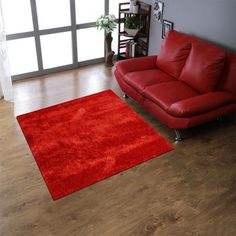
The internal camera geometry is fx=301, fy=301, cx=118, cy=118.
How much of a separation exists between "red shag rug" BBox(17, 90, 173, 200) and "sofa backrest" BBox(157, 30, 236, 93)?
0.74 metres

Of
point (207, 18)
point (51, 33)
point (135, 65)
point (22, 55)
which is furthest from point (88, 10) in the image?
point (207, 18)

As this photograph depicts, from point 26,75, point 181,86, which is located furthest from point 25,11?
point 181,86

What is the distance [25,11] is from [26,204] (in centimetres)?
283

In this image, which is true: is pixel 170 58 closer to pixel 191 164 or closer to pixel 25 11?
pixel 191 164

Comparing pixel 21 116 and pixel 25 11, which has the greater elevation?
pixel 25 11

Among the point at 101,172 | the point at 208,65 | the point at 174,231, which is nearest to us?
the point at 174,231

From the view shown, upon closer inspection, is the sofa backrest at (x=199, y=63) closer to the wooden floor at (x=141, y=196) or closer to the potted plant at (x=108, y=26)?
the wooden floor at (x=141, y=196)

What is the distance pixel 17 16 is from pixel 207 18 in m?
2.54

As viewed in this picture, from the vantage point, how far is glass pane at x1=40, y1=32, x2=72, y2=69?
4.58 meters

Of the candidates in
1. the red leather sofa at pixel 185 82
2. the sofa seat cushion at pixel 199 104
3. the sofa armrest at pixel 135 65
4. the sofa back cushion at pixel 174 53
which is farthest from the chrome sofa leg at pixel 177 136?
the sofa armrest at pixel 135 65

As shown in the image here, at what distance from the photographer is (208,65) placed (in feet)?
10.6

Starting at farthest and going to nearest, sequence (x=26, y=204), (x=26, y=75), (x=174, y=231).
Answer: (x=26, y=75), (x=26, y=204), (x=174, y=231)

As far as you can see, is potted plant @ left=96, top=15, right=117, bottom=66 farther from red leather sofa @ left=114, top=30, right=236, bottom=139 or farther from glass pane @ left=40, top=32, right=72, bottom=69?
red leather sofa @ left=114, top=30, right=236, bottom=139

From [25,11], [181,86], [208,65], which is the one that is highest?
[25,11]
